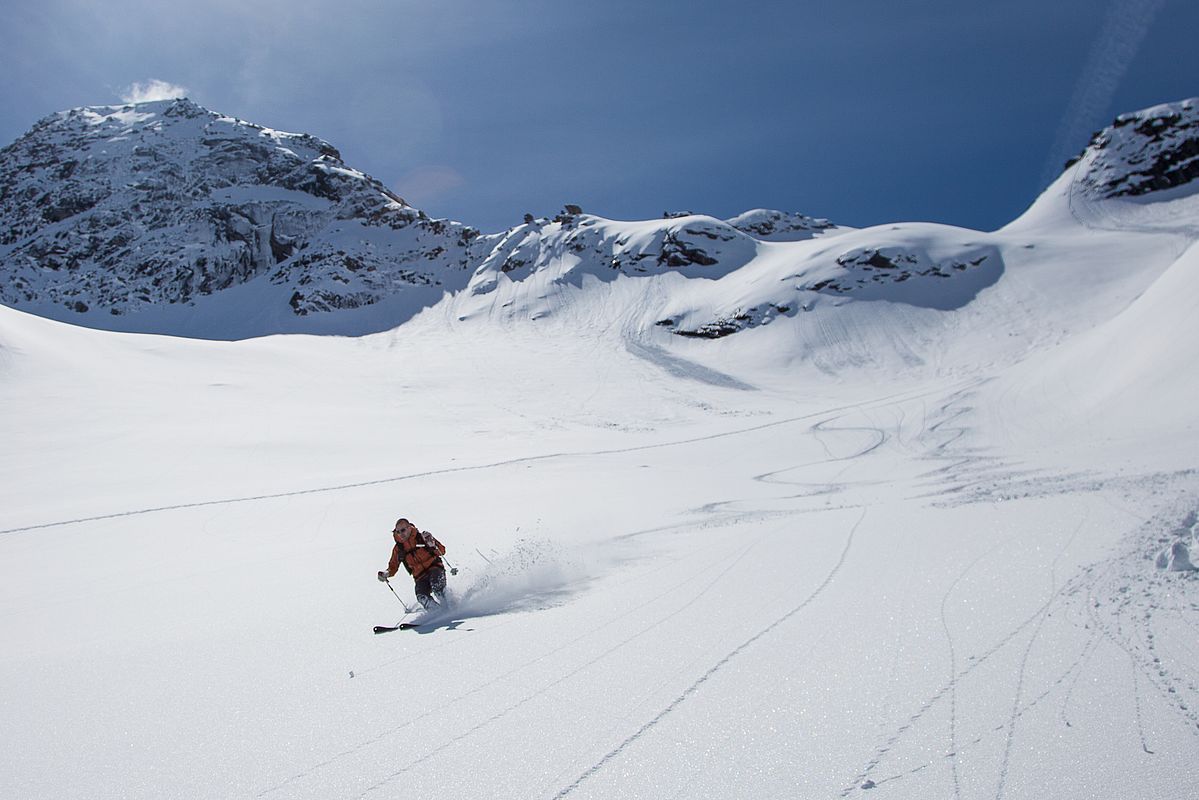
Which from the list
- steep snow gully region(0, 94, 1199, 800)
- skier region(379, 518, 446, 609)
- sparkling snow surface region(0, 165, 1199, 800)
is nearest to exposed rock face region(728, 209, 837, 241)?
steep snow gully region(0, 94, 1199, 800)

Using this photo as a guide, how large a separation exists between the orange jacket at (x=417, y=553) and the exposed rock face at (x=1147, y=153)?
291ft

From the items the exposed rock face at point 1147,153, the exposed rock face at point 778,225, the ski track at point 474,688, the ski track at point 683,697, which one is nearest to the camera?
the ski track at point 683,697

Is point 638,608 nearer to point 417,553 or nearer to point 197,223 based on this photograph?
point 417,553

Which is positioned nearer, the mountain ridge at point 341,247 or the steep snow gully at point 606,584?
the steep snow gully at point 606,584

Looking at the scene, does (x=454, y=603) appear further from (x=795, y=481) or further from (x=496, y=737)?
(x=795, y=481)

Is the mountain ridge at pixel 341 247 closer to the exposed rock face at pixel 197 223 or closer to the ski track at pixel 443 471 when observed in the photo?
the exposed rock face at pixel 197 223

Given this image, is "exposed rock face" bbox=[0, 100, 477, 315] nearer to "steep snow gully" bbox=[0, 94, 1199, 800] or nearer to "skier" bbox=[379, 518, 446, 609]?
"steep snow gully" bbox=[0, 94, 1199, 800]

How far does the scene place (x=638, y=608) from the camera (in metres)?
5.50

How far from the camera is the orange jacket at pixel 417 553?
668cm

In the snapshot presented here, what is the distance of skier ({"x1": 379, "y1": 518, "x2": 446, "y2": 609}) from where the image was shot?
653cm

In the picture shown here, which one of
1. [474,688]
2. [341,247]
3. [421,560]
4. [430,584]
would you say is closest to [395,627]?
[430,584]

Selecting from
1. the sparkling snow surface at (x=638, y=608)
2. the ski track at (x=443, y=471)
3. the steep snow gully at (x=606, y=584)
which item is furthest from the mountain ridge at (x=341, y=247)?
the sparkling snow surface at (x=638, y=608)

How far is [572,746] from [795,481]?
11.6 meters

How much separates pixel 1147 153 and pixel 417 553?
93.8m
